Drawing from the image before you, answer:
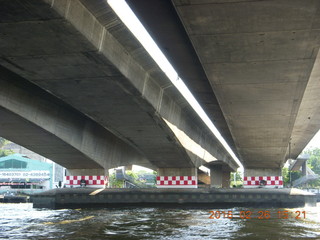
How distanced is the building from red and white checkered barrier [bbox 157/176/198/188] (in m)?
38.6

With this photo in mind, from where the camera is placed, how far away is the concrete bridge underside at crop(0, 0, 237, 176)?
9.16m

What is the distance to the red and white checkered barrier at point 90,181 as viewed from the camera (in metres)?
24.2

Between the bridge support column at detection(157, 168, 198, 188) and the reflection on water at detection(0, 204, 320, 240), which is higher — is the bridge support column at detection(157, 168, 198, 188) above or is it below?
above

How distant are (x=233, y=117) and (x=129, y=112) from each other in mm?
4317

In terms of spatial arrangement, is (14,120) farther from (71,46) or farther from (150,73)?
(71,46)

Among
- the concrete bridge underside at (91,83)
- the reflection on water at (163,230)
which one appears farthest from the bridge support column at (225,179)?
the reflection on water at (163,230)

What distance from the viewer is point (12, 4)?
803cm

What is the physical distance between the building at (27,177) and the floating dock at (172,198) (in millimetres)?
37874

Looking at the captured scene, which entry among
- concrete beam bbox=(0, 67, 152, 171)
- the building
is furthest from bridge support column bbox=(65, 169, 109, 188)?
the building

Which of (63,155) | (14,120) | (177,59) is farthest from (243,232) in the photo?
(63,155)

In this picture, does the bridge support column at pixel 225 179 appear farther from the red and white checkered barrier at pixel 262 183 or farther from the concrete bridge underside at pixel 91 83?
the concrete bridge underside at pixel 91 83

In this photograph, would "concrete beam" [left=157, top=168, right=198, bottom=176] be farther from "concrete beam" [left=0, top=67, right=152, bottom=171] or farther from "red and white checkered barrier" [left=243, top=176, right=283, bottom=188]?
"red and white checkered barrier" [left=243, top=176, right=283, bottom=188]

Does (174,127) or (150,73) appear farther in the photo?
(174,127)

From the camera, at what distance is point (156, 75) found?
14.6m
